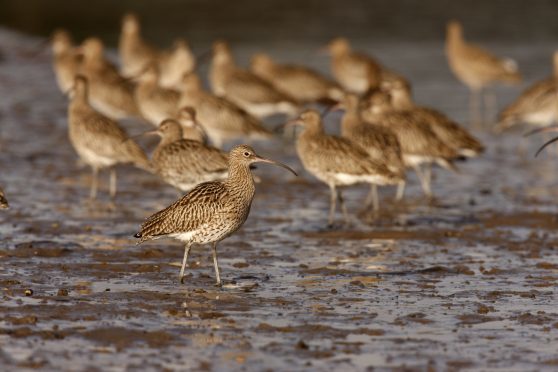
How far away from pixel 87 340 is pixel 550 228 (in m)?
6.70

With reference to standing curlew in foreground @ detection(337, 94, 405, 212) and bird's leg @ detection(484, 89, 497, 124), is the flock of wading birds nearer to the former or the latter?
standing curlew in foreground @ detection(337, 94, 405, 212)

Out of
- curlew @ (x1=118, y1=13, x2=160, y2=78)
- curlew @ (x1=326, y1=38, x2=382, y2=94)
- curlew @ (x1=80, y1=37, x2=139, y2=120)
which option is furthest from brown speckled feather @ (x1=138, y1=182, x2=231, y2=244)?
curlew @ (x1=118, y1=13, x2=160, y2=78)

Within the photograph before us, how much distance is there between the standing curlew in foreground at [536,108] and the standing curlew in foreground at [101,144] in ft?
26.8

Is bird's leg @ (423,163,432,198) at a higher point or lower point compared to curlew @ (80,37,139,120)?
lower

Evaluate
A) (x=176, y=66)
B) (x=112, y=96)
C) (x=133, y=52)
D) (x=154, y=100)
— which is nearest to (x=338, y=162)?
(x=154, y=100)

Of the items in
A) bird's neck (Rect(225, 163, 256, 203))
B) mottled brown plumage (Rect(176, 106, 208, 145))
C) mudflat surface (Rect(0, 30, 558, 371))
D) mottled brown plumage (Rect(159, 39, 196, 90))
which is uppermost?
mottled brown plumage (Rect(159, 39, 196, 90))

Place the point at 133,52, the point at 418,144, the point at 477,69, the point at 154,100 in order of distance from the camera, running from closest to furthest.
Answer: the point at 418,144
the point at 154,100
the point at 477,69
the point at 133,52

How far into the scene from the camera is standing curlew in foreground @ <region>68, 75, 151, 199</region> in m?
15.1

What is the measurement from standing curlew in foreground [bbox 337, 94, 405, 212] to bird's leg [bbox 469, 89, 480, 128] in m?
7.98

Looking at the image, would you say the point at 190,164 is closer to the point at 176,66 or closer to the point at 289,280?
the point at 289,280

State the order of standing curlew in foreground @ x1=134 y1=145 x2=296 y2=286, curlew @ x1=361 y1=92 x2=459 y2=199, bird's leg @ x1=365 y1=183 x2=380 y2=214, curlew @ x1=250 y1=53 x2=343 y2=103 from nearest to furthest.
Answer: standing curlew in foreground @ x1=134 y1=145 x2=296 y2=286, bird's leg @ x1=365 y1=183 x2=380 y2=214, curlew @ x1=361 y1=92 x2=459 y2=199, curlew @ x1=250 y1=53 x2=343 y2=103

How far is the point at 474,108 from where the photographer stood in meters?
25.2

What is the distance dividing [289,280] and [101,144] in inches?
206

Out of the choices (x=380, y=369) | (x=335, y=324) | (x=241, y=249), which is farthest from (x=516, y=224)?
(x=380, y=369)
